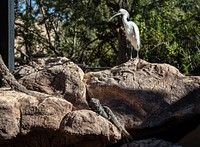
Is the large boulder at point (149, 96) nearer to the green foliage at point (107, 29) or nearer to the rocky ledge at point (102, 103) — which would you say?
the rocky ledge at point (102, 103)

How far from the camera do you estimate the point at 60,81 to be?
518 cm

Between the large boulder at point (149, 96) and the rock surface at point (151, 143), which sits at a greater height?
the large boulder at point (149, 96)

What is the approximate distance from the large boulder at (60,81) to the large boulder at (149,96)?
0.71 feet

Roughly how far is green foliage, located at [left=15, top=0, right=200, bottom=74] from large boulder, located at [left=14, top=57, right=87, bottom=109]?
15.3 feet

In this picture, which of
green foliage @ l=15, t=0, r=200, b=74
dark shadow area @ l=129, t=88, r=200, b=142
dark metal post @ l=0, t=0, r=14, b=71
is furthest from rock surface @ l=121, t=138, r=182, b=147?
green foliage @ l=15, t=0, r=200, b=74

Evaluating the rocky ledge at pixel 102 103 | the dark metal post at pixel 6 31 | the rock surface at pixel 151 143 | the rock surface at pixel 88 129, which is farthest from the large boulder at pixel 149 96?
the dark metal post at pixel 6 31

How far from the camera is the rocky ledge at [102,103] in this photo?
4645 millimetres

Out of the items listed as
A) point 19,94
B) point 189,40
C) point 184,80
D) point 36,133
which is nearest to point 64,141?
point 36,133

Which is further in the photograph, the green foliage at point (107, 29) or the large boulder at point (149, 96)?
the green foliage at point (107, 29)

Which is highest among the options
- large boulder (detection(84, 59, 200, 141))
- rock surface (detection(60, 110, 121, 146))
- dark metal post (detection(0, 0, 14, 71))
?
dark metal post (detection(0, 0, 14, 71))

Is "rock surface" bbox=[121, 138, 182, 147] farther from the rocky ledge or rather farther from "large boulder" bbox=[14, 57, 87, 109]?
"large boulder" bbox=[14, 57, 87, 109]

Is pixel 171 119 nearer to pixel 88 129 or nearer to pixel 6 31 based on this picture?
pixel 88 129

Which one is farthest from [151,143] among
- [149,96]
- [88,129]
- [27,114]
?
[27,114]

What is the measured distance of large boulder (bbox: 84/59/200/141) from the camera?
505 centimetres
